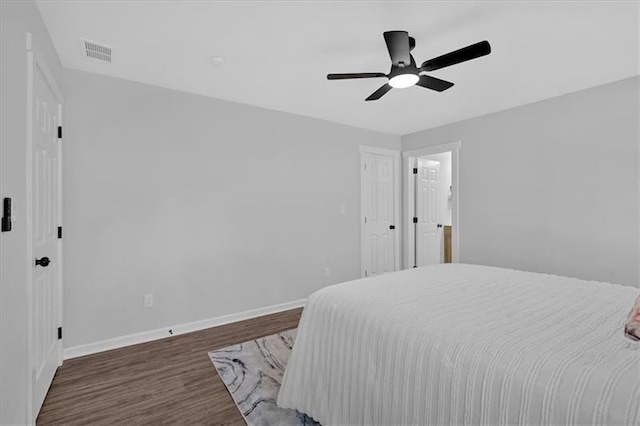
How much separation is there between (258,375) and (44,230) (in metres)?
1.71

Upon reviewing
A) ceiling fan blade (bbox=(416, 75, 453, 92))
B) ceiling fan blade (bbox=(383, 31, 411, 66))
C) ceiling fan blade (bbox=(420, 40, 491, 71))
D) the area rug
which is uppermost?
ceiling fan blade (bbox=(383, 31, 411, 66))

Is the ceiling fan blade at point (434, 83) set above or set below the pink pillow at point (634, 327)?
above

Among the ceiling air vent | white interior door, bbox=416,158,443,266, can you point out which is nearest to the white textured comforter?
the ceiling air vent

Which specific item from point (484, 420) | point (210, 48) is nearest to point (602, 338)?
point (484, 420)

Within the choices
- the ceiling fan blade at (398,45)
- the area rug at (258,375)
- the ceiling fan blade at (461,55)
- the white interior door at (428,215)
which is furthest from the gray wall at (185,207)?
the ceiling fan blade at (461,55)

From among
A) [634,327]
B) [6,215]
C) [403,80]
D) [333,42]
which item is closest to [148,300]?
[6,215]

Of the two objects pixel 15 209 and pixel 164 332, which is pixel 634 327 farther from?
pixel 164 332

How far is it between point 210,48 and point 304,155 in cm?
177

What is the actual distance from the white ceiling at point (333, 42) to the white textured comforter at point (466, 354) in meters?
1.66

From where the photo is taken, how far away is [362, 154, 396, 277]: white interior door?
14.5 feet

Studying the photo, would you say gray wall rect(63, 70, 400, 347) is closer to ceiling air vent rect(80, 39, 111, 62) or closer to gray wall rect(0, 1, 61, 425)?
ceiling air vent rect(80, 39, 111, 62)

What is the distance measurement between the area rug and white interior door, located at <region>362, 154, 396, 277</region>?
6.33ft

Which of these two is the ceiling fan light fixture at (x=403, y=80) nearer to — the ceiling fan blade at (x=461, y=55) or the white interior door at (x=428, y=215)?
the ceiling fan blade at (x=461, y=55)

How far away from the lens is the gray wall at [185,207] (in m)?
2.56
